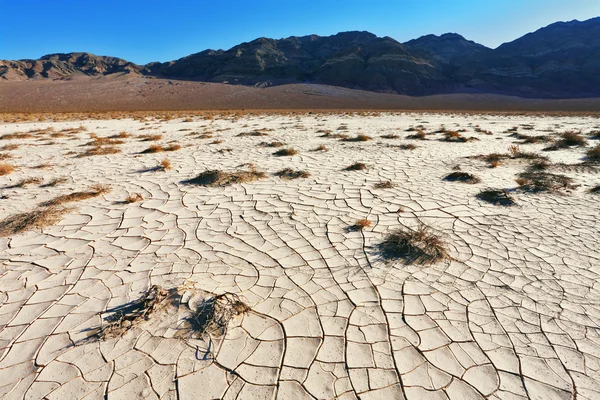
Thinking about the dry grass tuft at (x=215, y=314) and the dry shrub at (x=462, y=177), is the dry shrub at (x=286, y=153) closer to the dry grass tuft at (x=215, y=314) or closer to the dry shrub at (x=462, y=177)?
the dry shrub at (x=462, y=177)

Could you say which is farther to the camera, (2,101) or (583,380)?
(2,101)

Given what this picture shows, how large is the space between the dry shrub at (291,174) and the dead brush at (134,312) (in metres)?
4.01

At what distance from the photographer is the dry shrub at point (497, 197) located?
499cm

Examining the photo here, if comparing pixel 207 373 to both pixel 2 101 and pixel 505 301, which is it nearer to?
pixel 505 301

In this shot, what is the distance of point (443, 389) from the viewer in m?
1.96

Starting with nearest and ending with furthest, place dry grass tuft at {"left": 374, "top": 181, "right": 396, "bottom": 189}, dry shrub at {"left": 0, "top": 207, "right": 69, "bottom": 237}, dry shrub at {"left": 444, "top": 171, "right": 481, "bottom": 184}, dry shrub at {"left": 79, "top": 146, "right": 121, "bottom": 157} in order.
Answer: dry shrub at {"left": 0, "top": 207, "right": 69, "bottom": 237} < dry grass tuft at {"left": 374, "top": 181, "right": 396, "bottom": 189} < dry shrub at {"left": 444, "top": 171, "right": 481, "bottom": 184} < dry shrub at {"left": 79, "top": 146, "right": 121, "bottom": 157}

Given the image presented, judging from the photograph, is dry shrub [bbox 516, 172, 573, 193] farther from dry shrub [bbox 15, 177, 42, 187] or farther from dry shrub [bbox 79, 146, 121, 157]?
dry shrub [bbox 79, 146, 121, 157]

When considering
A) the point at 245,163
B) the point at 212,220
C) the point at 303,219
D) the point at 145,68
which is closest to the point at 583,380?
the point at 303,219

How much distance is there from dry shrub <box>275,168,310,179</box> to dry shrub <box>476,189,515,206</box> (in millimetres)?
3099

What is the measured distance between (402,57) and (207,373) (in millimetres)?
94713

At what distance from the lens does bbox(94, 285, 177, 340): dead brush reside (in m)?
2.35

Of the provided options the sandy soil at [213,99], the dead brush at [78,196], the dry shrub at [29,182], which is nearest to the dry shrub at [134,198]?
the dead brush at [78,196]

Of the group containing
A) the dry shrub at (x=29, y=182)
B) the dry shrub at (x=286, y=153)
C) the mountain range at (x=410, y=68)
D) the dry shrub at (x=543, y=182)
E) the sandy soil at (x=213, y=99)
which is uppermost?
the mountain range at (x=410, y=68)

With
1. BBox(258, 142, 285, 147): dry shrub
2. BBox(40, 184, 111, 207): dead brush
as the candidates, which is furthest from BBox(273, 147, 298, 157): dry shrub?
BBox(40, 184, 111, 207): dead brush
